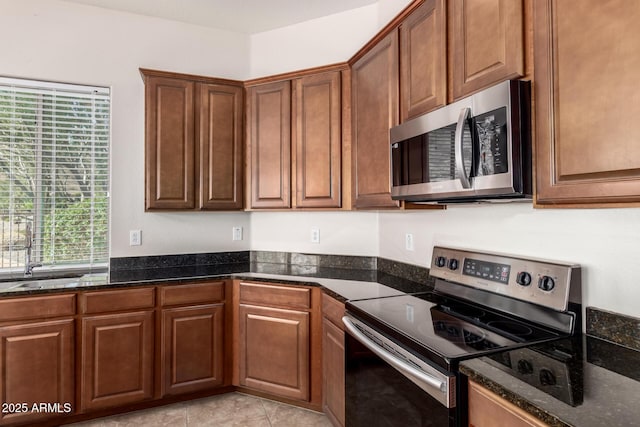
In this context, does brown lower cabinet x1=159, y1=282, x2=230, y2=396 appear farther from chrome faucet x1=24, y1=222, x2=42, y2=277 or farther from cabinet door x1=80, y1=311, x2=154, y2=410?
chrome faucet x1=24, y1=222, x2=42, y2=277

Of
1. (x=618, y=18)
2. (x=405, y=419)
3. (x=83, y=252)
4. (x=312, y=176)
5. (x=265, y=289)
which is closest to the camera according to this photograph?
(x=618, y=18)

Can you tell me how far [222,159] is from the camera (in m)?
2.79

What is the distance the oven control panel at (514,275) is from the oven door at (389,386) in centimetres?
54

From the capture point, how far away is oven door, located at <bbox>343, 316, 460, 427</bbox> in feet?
3.70

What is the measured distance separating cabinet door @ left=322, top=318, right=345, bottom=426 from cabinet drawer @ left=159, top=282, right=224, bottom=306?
2.62 ft

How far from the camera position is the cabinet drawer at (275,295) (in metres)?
2.31

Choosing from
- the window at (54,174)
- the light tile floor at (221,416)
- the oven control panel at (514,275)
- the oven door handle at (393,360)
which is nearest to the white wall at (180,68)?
the window at (54,174)

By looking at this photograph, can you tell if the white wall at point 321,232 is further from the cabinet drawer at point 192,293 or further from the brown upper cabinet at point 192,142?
the cabinet drawer at point 192,293

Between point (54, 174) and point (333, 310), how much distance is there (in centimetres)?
232

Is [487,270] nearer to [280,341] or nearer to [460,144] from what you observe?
[460,144]

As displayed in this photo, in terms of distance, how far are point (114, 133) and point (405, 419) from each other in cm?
278

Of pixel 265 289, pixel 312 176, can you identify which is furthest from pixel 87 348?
pixel 312 176

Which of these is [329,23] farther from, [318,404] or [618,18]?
[318,404]

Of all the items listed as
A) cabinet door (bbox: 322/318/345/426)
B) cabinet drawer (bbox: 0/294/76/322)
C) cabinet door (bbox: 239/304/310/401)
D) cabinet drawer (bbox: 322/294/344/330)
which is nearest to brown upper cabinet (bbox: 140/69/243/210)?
cabinet drawer (bbox: 0/294/76/322)
